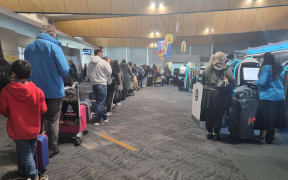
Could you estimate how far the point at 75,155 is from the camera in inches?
95.1

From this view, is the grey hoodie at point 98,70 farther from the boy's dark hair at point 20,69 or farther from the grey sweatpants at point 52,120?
the boy's dark hair at point 20,69

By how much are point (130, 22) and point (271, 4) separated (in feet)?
27.5

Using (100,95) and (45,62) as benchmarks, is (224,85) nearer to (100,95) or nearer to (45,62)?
(100,95)

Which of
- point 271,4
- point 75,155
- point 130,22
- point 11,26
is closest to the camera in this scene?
point 75,155

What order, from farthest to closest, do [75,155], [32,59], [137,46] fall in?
[137,46] → [75,155] → [32,59]

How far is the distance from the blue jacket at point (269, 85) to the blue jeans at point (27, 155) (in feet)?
11.5

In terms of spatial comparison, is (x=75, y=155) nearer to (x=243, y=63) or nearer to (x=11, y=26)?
(x=243, y=63)

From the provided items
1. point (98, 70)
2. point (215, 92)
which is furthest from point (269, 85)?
point (98, 70)

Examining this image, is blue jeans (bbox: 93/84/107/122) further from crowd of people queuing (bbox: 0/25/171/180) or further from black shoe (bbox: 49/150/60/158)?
black shoe (bbox: 49/150/60/158)

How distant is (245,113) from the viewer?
115 inches

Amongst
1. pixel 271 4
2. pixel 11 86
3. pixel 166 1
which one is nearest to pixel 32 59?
pixel 11 86

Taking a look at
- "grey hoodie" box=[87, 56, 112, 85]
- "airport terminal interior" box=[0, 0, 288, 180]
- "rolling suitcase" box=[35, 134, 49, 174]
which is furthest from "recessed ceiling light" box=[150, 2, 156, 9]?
"rolling suitcase" box=[35, 134, 49, 174]

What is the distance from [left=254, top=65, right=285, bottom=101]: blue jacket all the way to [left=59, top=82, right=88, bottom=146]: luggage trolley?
125 inches

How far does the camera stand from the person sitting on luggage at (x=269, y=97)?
2818 millimetres
